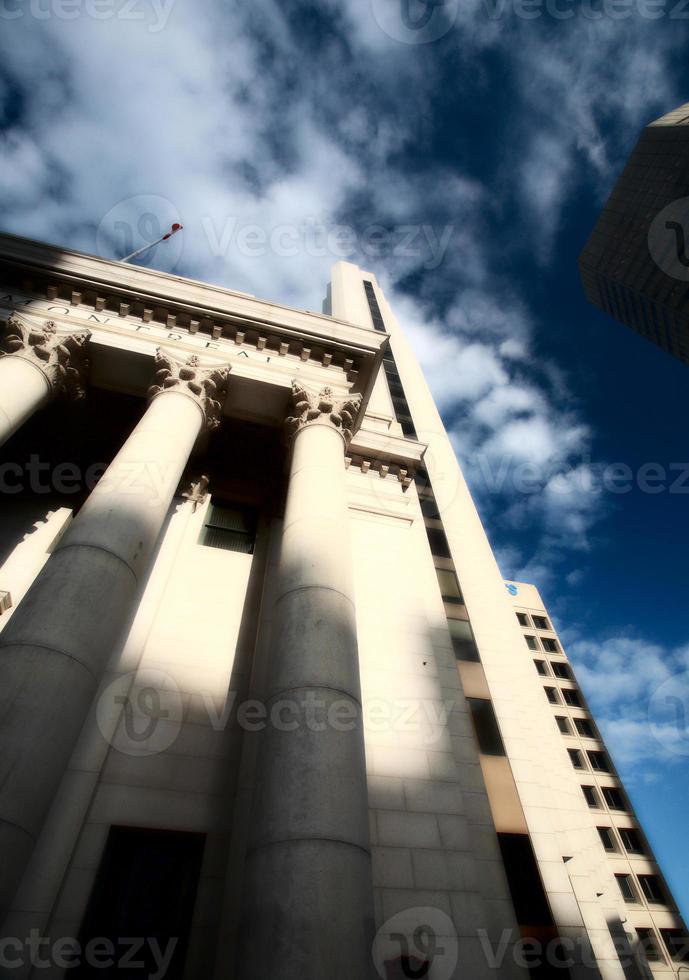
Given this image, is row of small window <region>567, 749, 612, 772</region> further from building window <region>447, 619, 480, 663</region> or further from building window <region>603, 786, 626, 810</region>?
building window <region>447, 619, 480, 663</region>

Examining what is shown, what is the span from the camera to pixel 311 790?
6.45 m

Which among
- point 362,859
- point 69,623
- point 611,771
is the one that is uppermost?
point 611,771

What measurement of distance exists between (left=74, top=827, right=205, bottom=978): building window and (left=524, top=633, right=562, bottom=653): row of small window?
65.6 metres

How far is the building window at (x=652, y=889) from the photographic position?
46.0 meters

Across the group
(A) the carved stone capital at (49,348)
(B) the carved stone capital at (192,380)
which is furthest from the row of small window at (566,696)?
(A) the carved stone capital at (49,348)

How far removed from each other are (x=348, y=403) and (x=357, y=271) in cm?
6037

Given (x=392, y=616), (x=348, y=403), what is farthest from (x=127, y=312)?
(x=392, y=616)

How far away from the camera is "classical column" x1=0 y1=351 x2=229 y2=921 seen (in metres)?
6.20

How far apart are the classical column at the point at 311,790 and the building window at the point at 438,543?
10.3 metres

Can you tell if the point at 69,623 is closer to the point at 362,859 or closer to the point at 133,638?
the point at 133,638

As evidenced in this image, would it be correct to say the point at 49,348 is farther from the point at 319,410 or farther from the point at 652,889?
the point at 652,889

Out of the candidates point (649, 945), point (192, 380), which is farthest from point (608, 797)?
point (192, 380)

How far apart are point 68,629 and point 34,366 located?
808 centimetres

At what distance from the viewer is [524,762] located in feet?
39.7
